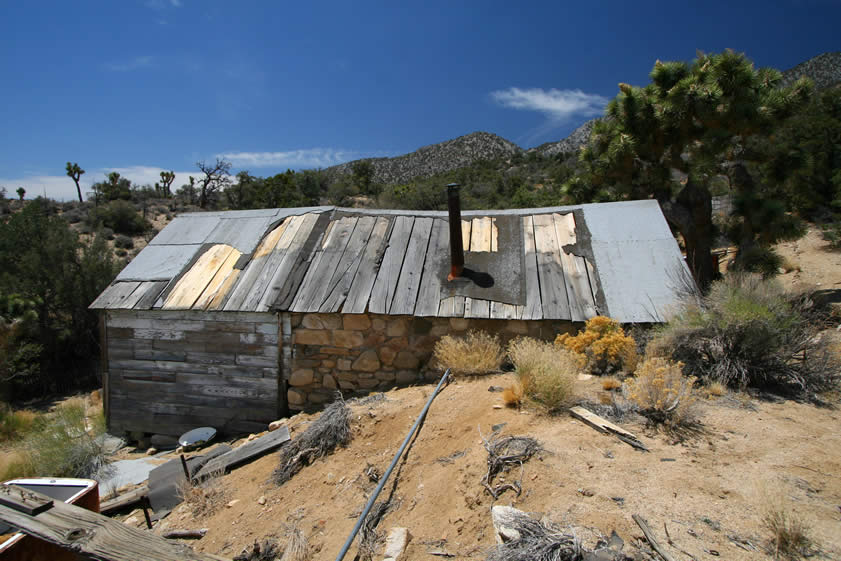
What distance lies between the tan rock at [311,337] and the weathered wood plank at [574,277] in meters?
3.62

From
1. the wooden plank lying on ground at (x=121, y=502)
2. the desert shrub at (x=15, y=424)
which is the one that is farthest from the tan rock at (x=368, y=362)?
the desert shrub at (x=15, y=424)

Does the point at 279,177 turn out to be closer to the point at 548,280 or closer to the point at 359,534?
the point at 548,280

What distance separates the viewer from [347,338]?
6.98 metres

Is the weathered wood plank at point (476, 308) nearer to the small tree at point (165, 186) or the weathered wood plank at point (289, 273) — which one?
the weathered wood plank at point (289, 273)

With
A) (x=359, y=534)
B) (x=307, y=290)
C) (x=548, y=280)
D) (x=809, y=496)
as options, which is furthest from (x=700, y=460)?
(x=307, y=290)

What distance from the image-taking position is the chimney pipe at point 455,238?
7191mm

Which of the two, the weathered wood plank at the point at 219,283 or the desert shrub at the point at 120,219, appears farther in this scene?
the desert shrub at the point at 120,219

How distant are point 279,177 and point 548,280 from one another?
3028cm

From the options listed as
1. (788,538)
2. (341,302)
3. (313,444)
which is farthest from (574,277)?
(788,538)

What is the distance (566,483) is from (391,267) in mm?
4785

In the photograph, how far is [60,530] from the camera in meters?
2.62

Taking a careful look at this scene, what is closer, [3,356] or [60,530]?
[60,530]

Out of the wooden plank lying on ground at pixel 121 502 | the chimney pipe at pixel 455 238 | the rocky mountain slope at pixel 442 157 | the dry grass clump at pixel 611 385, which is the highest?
the rocky mountain slope at pixel 442 157

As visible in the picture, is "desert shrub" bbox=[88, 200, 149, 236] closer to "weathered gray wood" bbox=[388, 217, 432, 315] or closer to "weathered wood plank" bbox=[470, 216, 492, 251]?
"weathered gray wood" bbox=[388, 217, 432, 315]
